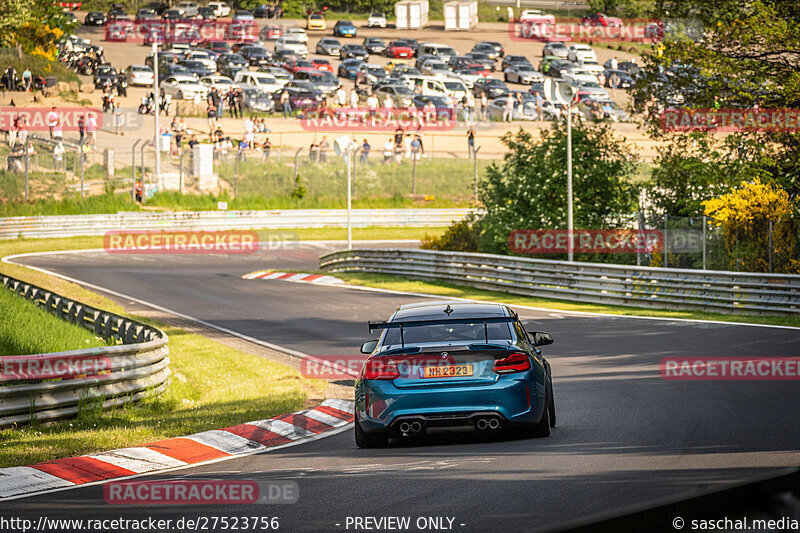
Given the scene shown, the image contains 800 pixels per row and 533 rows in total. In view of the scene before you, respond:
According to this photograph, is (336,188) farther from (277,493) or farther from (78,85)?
(277,493)

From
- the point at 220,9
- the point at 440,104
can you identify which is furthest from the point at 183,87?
the point at 220,9

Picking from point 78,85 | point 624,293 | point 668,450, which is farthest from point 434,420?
point 78,85

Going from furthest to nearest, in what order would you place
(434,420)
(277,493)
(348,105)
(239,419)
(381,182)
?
(348,105), (381,182), (239,419), (434,420), (277,493)

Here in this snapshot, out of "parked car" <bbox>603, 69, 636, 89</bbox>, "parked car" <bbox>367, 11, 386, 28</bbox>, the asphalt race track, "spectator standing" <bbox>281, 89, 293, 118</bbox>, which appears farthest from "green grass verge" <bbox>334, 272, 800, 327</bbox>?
"parked car" <bbox>367, 11, 386, 28</bbox>

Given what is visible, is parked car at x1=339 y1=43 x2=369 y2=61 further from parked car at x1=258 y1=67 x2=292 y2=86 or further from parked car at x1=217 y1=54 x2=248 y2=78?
parked car at x1=258 y1=67 x2=292 y2=86

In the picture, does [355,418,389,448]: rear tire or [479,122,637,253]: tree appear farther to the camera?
[479,122,637,253]: tree

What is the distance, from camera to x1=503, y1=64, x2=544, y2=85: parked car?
74938 mm

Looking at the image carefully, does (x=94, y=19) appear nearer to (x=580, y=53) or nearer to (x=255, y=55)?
(x=255, y=55)

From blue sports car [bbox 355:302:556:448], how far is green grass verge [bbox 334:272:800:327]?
13.5 meters

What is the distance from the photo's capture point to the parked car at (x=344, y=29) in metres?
88.1

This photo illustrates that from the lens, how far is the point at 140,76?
69.1 m

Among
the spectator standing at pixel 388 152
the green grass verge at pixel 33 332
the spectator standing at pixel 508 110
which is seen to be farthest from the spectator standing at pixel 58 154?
the green grass verge at pixel 33 332

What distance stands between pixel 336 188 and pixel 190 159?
7593mm

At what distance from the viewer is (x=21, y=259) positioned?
40.8m
